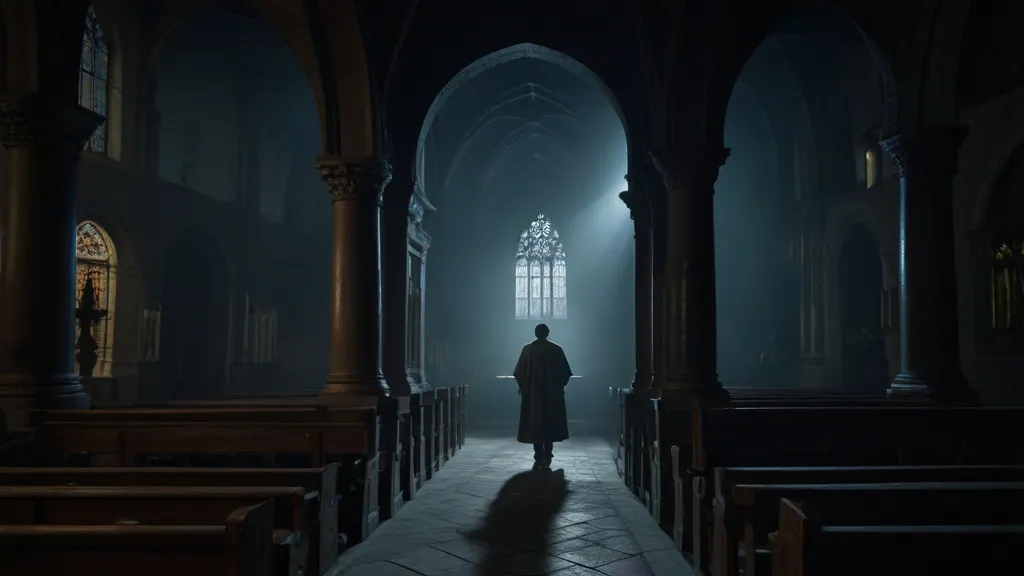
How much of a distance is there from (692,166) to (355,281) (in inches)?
148

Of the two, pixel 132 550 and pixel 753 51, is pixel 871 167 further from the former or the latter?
pixel 132 550

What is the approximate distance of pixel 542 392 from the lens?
41.2ft

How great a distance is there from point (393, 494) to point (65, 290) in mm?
3628

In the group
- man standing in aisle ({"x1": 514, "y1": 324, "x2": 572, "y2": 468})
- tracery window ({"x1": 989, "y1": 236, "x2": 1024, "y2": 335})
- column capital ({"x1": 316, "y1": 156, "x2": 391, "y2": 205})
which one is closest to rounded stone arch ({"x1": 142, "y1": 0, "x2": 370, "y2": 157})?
column capital ({"x1": 316, "y1": 156, "x2": 391, "y2": 205})

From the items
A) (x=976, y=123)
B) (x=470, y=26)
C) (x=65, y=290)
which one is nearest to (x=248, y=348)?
(x=470, y=26)

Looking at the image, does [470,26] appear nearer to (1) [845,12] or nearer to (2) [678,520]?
(1) [845,12]

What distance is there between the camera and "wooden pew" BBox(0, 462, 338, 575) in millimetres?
4246

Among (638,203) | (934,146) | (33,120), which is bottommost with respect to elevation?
(33,120)

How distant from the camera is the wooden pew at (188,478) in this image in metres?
4.25

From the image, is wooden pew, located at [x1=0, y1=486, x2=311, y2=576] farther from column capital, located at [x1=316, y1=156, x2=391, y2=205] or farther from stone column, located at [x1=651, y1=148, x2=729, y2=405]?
column capital, located at [x1=316, y1=156, x2=391, y2=205]

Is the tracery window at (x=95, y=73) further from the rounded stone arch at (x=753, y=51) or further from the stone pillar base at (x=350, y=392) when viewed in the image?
the rounded stone arch at (x=753, y=51)

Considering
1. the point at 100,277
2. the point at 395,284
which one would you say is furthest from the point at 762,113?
the point at 100,277

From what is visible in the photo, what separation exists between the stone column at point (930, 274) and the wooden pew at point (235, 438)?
17.5 feet

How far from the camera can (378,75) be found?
966 centimetres
